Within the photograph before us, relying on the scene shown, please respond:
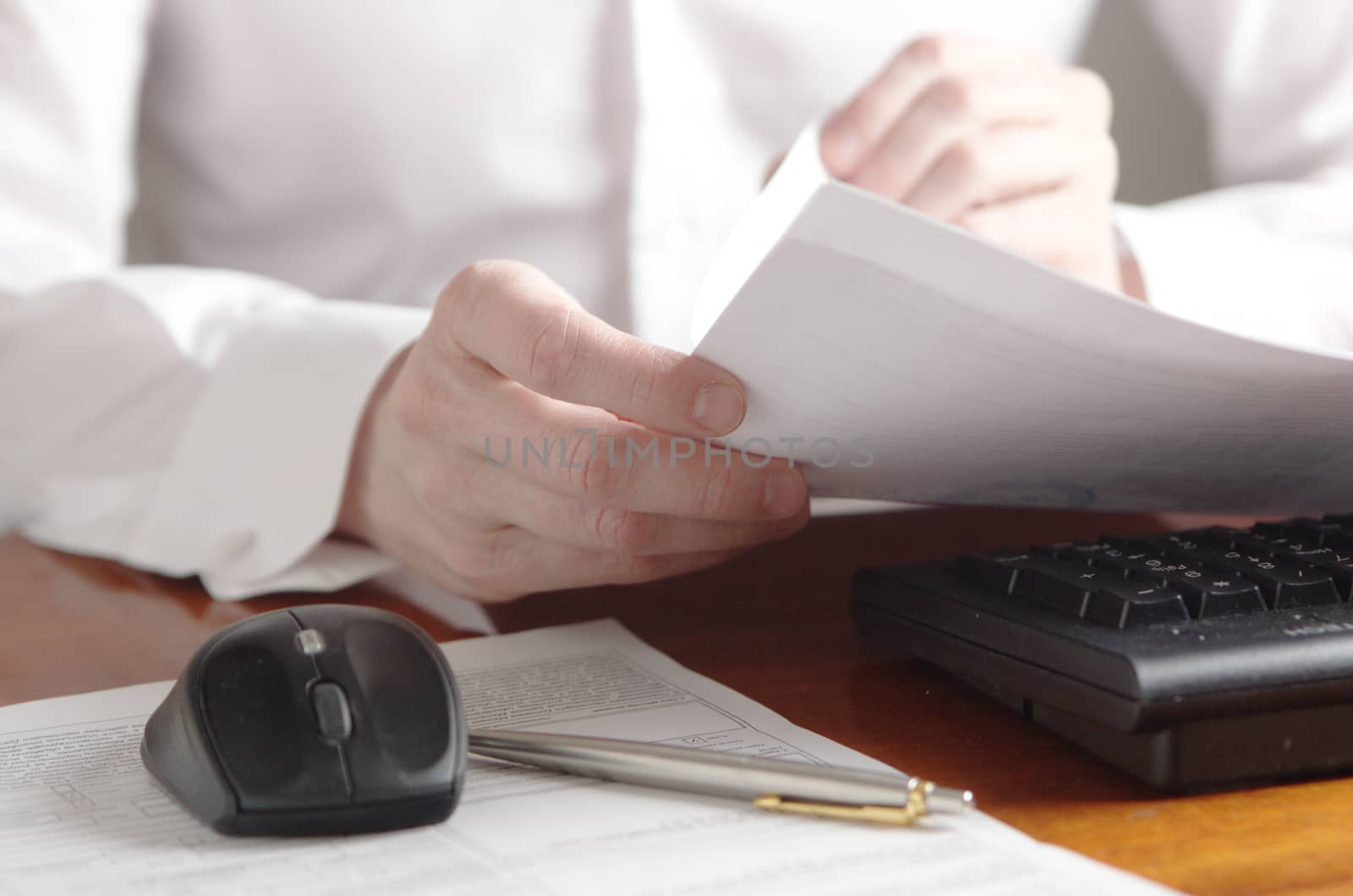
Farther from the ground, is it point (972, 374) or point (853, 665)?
point (972, 374)

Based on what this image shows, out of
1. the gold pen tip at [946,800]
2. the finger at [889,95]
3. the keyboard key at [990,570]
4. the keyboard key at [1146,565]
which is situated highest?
the finger at [889,95]

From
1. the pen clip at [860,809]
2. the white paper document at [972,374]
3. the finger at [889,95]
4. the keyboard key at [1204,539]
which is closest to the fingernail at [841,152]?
the finger at [889,95]

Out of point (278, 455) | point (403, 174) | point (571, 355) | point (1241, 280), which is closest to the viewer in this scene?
point (571, 355)

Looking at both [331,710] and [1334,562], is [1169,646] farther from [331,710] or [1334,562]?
[331,710]

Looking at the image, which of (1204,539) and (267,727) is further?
(1204,539)

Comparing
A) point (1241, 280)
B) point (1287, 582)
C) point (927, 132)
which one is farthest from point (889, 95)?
point (1287, 582)

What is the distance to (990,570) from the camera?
355 mm

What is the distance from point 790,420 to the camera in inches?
13.9

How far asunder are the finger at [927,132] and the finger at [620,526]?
233 mm

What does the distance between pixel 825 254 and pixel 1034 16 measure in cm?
77

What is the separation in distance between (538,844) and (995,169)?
17.1 inches

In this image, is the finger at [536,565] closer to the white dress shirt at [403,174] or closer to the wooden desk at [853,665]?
the wooden desk at [853,665]

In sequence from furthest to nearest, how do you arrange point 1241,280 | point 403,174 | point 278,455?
point 403,174, point 1241,280, point 278,455

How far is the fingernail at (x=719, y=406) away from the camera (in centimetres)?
33
